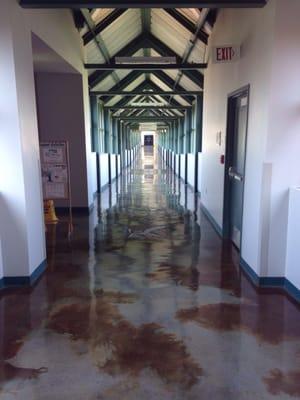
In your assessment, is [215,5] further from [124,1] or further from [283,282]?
[283,282]

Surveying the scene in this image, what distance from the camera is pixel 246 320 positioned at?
278 centimetres

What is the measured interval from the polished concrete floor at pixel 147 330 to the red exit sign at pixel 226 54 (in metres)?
2.46

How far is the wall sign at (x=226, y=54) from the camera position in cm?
404

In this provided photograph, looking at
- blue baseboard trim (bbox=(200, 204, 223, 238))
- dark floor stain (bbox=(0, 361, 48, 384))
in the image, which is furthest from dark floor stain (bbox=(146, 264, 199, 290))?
dark floor stain (bbox=(0, 361, 48, 384))

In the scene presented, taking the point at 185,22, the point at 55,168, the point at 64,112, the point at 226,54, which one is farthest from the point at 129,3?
the point at 64,112

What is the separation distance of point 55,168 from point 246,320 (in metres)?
3.71

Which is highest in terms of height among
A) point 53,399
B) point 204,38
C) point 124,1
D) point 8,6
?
point 204,38

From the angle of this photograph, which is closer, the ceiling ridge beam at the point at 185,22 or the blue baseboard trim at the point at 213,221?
the blue baseboard trim at the point at 213,221

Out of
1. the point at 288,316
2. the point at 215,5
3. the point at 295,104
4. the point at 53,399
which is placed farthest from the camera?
the point at 215,5

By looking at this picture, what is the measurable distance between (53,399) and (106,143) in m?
10.4

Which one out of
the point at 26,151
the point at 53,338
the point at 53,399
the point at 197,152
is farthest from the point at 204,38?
the point at 53,399

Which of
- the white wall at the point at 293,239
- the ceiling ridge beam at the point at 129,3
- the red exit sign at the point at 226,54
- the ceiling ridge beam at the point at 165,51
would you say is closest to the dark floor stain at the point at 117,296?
the white wall at the point at 293,239

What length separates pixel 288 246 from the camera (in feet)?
10.8

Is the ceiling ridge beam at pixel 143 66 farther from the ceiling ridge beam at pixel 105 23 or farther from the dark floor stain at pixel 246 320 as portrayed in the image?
the dark floor stain at pixel 246 320
